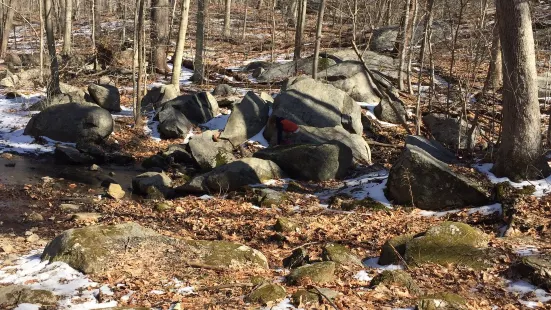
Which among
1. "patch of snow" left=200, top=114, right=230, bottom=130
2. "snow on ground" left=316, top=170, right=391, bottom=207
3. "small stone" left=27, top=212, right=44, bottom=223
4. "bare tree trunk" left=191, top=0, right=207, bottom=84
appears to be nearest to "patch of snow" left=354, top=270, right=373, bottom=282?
"snow on ground" left=316, top=170, right=391, bottom=207

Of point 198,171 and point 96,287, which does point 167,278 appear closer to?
point 96,287

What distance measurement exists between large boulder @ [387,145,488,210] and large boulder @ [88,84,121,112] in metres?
12.1

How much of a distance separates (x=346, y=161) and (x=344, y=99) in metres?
4.05

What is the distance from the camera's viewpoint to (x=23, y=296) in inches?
226

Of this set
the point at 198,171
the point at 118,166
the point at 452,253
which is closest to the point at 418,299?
the point at 452,253

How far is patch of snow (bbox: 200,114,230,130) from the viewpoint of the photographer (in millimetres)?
17625

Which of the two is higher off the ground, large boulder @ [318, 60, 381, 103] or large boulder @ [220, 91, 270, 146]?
large boulder @ [318, 60, 381, 103]

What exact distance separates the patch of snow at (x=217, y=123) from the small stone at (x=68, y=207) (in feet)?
23.5

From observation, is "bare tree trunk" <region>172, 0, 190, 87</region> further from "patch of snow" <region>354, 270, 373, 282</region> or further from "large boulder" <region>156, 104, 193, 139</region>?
"patch of snow" <region>354, 270, 373, 282</region>

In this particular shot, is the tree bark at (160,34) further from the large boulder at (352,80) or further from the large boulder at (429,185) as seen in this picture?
the large boulder at (429,185)

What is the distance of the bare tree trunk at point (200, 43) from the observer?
22047mm

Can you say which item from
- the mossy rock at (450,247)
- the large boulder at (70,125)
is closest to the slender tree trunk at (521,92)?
the mossy rock at (450,247)

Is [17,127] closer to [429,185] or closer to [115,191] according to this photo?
[115,191]

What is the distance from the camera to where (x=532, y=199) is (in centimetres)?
924
